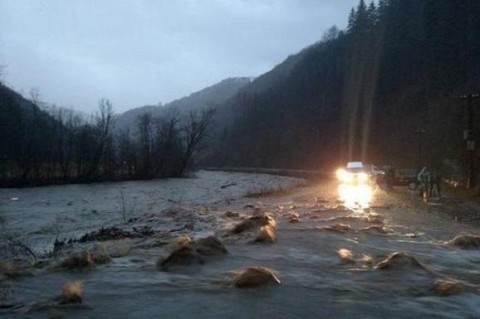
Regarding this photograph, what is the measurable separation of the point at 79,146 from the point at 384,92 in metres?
53.6

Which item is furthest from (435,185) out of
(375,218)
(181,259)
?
(181,259)

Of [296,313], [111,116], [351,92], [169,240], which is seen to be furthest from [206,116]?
[296,313]

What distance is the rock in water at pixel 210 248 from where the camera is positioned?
11.7 metres

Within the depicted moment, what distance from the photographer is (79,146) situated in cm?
8944

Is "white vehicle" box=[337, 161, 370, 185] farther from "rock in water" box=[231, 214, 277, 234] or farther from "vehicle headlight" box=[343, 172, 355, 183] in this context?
"rock in water" box=[231, 214, 277, 234]

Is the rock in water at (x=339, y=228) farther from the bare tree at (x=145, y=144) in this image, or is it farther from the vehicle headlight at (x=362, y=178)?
the bare tree at (x=145, y=144)

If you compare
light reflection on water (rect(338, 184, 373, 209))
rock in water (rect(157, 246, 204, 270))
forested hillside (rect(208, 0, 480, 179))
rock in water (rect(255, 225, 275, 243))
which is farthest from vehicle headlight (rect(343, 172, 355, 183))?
rock in water (rect(157, 246, 204, 270))

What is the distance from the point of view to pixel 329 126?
12400 centimetres

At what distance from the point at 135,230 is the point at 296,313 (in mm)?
11046

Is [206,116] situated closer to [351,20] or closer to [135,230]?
[351,20]

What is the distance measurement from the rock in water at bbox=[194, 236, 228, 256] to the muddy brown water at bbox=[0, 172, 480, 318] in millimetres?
255

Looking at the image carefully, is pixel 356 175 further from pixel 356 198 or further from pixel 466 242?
pixel 466 242

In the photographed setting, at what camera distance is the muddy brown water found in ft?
25.4

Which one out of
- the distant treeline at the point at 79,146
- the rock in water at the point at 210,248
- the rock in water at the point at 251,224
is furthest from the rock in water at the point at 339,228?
the distant treeline at the point at 79,146
